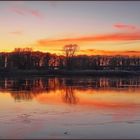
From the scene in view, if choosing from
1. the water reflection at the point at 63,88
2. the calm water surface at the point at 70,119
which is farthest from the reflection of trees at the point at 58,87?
the calm water surface at the point at 70,119

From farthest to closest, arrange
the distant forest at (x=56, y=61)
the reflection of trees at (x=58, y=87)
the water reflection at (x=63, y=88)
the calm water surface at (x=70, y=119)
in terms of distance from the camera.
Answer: the distant forest at (x=56, y=61) < the reflection of trees at (x=58, y=87) < the water reflection at (x=63, y=88) < the calm water surface at (x=70, y=119)

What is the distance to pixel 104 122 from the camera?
911 centimetres

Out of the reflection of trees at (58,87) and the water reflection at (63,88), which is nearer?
the water reflection at (63,88)

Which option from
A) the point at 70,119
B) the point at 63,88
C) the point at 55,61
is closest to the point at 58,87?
the point at 63,88

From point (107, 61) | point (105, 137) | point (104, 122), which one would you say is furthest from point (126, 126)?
point (107, 61)

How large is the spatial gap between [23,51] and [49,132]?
6892cm

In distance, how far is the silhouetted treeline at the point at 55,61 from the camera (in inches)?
2704

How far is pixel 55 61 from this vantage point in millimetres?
77625

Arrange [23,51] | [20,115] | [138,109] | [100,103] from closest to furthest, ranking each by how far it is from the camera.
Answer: [20,115], [138,109], [100,103], [23,51]

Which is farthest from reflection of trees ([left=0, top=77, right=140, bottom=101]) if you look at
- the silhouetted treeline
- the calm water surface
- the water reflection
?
the silhouetted treeline

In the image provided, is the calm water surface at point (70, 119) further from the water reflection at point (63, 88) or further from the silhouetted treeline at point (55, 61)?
the silhouetted treeline at point (55, 61)

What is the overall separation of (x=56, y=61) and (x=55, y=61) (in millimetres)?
226

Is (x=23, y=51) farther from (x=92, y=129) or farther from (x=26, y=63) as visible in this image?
(x=92, y=129)

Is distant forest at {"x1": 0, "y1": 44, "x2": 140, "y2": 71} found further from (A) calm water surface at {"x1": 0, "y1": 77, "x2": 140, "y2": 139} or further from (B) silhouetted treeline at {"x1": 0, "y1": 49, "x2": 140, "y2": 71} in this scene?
(A) calm water surface at {"x1": 0, "y1": 77, "x2": 140, "y2": 139}
